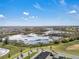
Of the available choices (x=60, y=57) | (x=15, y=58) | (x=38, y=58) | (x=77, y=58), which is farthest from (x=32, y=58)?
(x=77, y=58)

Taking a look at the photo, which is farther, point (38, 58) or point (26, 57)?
point (26, 57)

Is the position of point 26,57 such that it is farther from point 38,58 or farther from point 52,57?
point 52,57

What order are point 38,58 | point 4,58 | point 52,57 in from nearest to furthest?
1. point 38,58
2. point 52,57
3. point 4,58

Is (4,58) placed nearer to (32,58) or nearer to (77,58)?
(32,58)

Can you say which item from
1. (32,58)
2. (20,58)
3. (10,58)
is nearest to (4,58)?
(10,58)

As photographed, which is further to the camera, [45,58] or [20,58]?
[20,58]

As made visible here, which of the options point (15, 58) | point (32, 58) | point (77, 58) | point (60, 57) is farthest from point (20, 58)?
point (77, 58)

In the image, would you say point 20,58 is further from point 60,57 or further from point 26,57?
point 60,57

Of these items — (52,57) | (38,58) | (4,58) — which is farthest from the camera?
(4,58)
